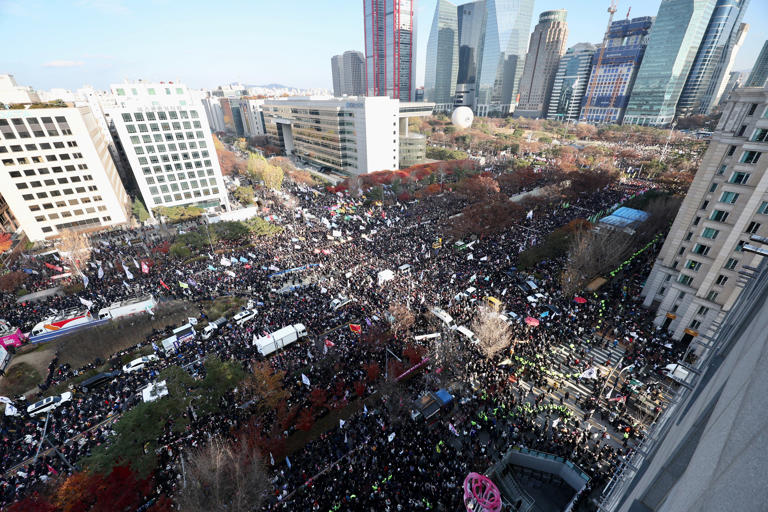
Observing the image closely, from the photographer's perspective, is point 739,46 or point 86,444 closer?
point 86,444

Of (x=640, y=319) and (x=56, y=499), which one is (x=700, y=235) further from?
(x=56, y=499)

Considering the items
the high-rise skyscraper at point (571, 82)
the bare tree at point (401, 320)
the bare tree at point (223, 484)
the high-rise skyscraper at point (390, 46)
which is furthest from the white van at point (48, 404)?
the high-rise skyscraper at point (571, 82)

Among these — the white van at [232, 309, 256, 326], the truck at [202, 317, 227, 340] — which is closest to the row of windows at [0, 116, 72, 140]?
the truck at [202, 317, 227, 340]

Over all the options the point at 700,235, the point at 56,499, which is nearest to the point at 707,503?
the point at 56,499

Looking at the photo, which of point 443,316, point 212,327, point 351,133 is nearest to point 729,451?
point 443,316

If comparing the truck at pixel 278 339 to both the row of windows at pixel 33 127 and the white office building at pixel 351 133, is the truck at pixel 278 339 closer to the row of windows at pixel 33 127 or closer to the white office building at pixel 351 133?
the row of windows at pixel 33 127

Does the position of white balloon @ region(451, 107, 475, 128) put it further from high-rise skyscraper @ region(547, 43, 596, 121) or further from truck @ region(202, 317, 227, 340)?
truck @ region(202, 317, 227, 340)
